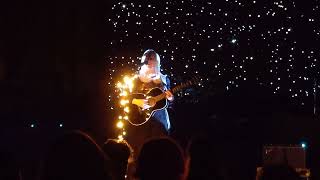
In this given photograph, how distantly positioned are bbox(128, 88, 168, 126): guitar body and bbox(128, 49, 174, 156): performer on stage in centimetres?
5

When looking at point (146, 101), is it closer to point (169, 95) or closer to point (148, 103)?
point (148, 103)

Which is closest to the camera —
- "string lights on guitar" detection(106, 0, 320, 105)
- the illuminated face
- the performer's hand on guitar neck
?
the performer's hand on guitar neck

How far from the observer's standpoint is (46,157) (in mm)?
3172

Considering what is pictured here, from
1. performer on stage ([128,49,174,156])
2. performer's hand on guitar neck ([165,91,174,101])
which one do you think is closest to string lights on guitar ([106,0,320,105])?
performer on stage ([128,49,174,156])

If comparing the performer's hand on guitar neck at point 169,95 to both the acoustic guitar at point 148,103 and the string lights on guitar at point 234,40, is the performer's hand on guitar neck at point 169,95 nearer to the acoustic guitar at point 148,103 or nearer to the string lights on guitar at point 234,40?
the acoustic guitar at point 148,103

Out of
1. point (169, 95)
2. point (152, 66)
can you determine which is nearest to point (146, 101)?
point (169, 95)

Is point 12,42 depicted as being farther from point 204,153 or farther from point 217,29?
point 204,153

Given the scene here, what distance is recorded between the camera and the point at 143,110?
761 cm

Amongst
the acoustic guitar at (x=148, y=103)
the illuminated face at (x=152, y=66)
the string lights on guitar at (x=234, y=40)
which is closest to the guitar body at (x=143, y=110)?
the acoustic guitar at (x=148, y=103)

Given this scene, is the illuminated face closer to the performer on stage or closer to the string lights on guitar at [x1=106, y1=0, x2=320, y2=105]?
the performer on stage

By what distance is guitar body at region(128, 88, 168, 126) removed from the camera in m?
7.52

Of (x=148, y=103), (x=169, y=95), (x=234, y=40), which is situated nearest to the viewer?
(x=169, y=95)

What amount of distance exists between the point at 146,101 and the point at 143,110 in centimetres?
15

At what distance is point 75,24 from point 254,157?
444 cm
